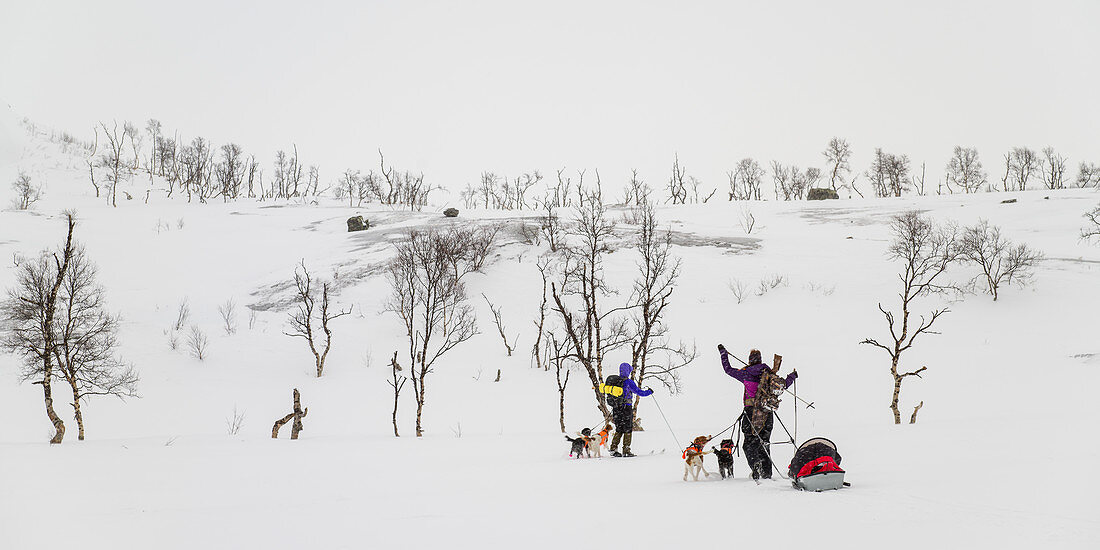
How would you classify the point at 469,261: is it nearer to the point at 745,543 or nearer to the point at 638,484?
the point at 638,484

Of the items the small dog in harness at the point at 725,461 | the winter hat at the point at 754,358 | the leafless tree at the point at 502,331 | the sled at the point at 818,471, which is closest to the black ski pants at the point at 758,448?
the small dog in harness at the point at 725,461

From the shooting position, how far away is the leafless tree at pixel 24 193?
2257 inches

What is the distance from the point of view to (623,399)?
444 inches

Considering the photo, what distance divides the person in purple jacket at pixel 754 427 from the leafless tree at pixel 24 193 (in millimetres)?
77436

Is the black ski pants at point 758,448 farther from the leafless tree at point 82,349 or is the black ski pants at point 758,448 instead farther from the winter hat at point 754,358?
the leafless tree at point 82,349

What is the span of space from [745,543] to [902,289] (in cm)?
3575

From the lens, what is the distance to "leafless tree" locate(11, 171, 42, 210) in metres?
57.3

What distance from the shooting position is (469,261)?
4253 centimetres

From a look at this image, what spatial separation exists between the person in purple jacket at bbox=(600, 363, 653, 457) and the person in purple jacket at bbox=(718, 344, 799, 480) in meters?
2.79

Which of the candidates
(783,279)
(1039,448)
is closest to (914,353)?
(783,279)

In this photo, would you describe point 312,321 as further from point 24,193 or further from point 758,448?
point 24,193

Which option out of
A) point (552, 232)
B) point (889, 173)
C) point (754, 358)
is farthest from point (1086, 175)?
point (754, 358)

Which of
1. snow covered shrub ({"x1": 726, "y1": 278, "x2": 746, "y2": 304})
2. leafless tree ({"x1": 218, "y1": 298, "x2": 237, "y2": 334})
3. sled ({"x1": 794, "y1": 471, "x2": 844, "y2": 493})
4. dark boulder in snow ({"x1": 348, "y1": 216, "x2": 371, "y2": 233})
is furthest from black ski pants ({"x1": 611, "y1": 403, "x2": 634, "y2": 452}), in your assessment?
dark boulder in snow ({"x1": 348, "y1": 216, "x2": 371, "y2": 233})

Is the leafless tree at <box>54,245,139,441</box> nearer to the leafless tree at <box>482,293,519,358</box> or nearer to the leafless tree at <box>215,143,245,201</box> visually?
the leafless tree at <box>482,293,519,358</box>
